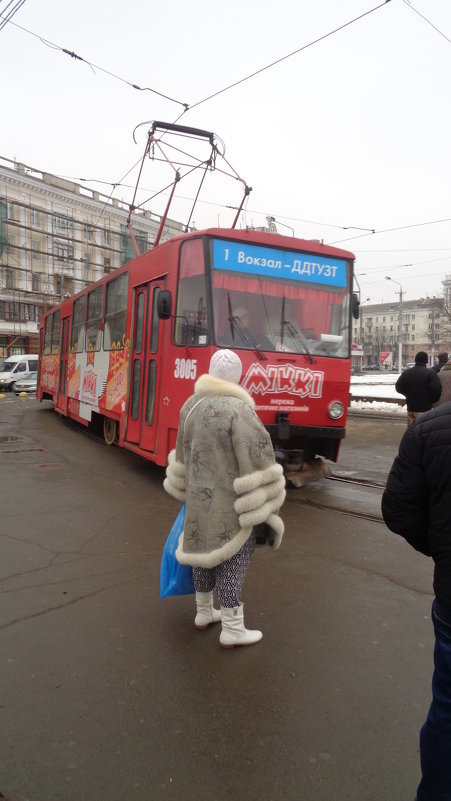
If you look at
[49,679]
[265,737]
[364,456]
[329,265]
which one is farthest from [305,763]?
[364,456]

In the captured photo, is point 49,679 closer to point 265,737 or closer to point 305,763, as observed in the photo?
point 265,737

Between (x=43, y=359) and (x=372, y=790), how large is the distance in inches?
723

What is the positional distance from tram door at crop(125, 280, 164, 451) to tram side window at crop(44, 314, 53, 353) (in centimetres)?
1007

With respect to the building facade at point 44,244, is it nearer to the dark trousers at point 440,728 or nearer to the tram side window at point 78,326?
the tram side window at point 78,326

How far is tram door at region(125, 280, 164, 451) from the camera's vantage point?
750 cm

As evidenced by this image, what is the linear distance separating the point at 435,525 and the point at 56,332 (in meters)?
15.6

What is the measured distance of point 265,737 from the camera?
97.0 inches

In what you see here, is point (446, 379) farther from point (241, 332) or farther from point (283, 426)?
point (241, 332)

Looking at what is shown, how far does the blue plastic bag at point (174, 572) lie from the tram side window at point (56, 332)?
13210 mm

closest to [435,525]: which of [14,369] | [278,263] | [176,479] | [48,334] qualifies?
[176,479]

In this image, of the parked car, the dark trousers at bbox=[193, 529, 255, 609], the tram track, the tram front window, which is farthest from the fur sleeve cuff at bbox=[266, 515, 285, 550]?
the parked car

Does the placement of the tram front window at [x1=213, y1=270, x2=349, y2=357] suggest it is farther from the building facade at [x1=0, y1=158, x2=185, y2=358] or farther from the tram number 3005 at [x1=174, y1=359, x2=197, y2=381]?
the building facade at [x1=0, y1=158, x2=185, y2=358]

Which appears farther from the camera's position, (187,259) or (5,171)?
(5,171)

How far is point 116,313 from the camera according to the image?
9.58 m
